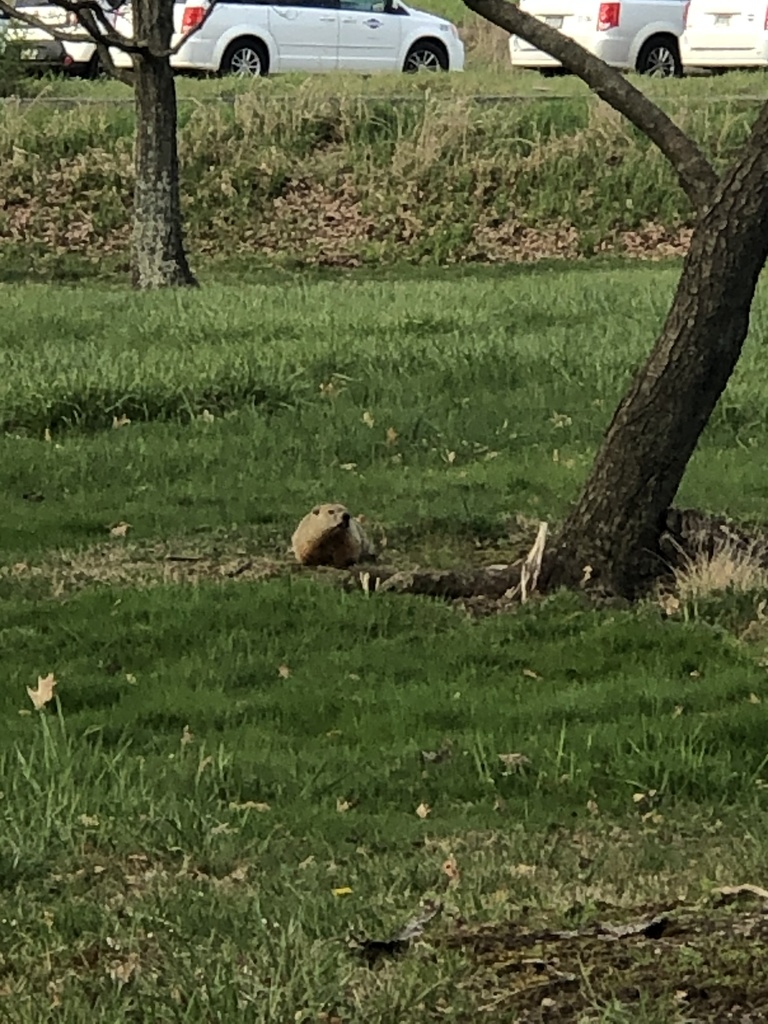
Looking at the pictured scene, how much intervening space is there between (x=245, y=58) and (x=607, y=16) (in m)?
4.83

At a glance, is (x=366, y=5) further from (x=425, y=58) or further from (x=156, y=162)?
(x=156, y=162)

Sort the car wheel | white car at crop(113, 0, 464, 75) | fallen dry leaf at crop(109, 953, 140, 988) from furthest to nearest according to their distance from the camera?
the car wheel, white car at crop(113, 0, 464, 75), fallen dry leaf at crop(109, 953, 140, 988)

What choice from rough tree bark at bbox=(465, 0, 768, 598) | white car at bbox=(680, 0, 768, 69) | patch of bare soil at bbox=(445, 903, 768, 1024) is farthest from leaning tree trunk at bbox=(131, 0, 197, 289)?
white car at bbox=(680, 0, 768, 69)

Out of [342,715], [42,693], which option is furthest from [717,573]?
[42,693]

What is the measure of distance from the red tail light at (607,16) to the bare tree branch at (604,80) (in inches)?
729

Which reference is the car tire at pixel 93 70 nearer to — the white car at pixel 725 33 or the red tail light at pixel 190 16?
the red tail light at pixel 190 16

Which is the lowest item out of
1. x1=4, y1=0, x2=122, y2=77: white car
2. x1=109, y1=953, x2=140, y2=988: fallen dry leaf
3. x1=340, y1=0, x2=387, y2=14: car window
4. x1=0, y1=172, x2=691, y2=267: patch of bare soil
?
x1=0, y1=172, x2=691, y2=267: patch of bare soil

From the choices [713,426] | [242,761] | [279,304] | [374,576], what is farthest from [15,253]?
[242,761]

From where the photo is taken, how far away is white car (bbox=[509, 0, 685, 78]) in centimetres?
2445

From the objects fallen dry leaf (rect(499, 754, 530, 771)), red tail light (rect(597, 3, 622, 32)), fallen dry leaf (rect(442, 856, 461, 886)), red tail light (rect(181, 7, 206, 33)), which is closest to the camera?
fallen dry leaf (rect(442, 856, 461, 886))

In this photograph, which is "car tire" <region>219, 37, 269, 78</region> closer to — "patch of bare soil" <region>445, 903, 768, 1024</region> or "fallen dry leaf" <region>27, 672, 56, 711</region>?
"fallen dry leaf" <region>27, 672, 56, 711</region>

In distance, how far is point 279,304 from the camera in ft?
43.7

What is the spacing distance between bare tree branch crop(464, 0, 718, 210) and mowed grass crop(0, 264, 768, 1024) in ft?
5.20

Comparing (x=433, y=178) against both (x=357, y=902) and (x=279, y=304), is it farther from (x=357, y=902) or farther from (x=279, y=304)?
(x=357, y=902)
